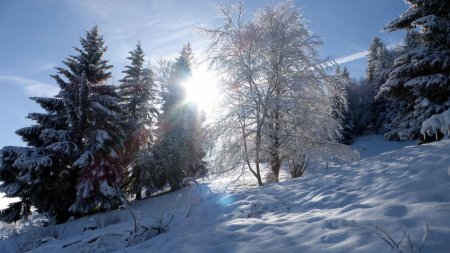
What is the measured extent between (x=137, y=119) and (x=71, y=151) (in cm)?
475

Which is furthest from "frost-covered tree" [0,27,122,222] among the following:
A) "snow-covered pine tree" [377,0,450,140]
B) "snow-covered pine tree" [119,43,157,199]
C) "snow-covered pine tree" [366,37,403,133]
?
"snow-covered pine tree" [366,37,403,133]

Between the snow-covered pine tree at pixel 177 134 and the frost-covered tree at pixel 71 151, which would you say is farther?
the snow-covered pine tree at pixel 177 134

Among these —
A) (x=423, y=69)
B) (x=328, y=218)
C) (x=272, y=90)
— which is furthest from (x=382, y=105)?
(x=328, y=218)

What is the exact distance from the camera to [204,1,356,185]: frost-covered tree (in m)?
12.2

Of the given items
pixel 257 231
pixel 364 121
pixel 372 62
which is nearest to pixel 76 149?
pixel 257 231

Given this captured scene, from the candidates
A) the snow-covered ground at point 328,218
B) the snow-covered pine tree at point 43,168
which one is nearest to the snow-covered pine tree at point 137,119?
the snow-covered pine tree at point 43,168

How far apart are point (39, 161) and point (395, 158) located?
15.2 metres

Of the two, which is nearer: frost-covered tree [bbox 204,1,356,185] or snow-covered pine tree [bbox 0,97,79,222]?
frost-covered tree [bbox 204,1,356,185]

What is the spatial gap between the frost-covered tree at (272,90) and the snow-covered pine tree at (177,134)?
674 centimetres

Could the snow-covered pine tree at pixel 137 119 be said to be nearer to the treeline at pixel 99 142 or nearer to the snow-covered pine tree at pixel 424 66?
the treeline at pixel 99 142

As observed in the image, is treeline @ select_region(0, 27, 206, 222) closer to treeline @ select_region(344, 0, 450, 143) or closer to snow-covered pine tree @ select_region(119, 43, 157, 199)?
snow-covered pine tree @ select_region(119, 43, 157, 199)

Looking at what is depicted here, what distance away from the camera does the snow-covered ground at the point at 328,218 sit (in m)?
3.09

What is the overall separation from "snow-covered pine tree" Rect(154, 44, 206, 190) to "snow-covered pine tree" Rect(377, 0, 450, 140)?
11515 mm

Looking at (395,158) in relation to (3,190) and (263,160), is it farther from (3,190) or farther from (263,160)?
(3,190)
